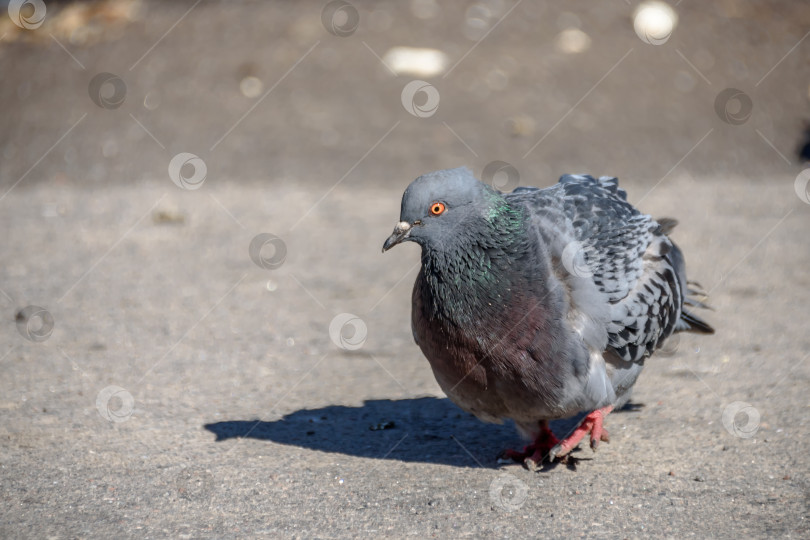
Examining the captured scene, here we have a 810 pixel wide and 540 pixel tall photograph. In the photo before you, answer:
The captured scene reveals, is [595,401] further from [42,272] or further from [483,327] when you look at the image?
[42,272]

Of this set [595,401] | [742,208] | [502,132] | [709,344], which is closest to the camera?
[595,401]

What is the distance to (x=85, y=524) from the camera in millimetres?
4070

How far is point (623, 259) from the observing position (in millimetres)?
4645

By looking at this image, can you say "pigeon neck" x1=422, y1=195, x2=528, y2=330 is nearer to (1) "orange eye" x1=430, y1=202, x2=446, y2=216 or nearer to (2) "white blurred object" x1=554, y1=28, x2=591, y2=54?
(1) "orange eye" x1=430, y1=202, x2=446, y2=216

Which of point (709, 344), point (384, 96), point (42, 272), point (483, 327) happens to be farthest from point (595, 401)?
point (384, 96)

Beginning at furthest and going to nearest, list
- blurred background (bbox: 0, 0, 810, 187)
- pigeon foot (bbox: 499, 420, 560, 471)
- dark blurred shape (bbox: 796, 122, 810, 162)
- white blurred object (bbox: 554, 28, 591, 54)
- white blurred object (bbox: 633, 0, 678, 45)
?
white blurred object (bbox: 633, 0, 678, 45) → white blurred object (bbox: 554, 28, 591, 54) → dark blurred shape (bbox: 796, 122, 810, 162) → blurred background (bbox: 0, 0, 810, 187) → pigeon foot (bbox: 499, 420, 560, 471)

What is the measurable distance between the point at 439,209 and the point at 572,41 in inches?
408

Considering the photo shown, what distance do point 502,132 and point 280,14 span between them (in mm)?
4686

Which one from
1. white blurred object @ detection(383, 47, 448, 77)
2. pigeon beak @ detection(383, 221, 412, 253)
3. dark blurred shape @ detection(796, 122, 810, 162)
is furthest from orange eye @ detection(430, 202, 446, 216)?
dark blurred shape @ detection(796, 122, 810, 162)

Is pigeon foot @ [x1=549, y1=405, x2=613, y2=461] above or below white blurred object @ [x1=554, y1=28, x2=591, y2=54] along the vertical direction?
below

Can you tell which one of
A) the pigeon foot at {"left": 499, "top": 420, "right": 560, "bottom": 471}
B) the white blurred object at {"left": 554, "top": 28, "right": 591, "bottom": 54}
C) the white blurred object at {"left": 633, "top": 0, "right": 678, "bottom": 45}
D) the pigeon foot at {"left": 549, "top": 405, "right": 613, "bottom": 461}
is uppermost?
the white blurred object at {"left": 633, "top": 0, "right": 678, "bottom": 45}

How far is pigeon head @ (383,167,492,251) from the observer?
14.1 feet

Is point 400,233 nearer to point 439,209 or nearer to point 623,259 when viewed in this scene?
point 439,209

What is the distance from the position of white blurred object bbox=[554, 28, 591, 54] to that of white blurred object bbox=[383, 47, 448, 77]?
1.98 m
